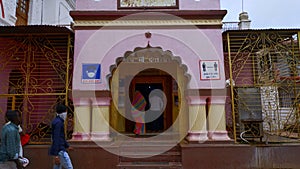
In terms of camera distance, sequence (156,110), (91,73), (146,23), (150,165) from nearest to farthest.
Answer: (150,165)
(91,73)
(146,23)
(156,110)

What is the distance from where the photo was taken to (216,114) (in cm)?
597

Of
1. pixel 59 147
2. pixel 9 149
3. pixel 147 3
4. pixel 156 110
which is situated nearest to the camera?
pixel 9 149

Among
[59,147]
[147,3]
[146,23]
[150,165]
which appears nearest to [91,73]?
[146,23]

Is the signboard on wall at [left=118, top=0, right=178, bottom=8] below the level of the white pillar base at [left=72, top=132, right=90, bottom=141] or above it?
above

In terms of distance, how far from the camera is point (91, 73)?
600 cm

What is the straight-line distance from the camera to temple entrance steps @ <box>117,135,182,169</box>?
5738 millimetres

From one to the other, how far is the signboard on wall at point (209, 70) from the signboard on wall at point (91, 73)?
2545mm

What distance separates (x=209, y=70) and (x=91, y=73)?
9.54 feet

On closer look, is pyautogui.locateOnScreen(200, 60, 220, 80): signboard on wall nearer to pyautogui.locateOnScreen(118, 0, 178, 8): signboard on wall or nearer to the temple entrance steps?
pyautogui.locateOnScreen(118, 0, 178, 8): signboard on wall

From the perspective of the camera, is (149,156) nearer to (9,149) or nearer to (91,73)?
(91,73)

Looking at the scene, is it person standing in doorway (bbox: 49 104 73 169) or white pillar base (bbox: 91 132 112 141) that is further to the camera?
white pillar base (bbox: 91 132 112 141)

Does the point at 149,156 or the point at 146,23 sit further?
the point at 146,23

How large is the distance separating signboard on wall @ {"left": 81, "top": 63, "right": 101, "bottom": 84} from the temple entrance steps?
1788mm

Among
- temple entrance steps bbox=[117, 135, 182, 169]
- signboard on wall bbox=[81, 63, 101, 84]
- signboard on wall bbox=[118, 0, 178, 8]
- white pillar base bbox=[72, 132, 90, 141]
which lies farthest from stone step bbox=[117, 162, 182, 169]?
signboard on wall bbox=[118, 0, 178, 8]
